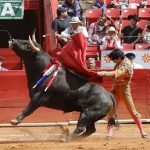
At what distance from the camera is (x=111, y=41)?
40.8 feet

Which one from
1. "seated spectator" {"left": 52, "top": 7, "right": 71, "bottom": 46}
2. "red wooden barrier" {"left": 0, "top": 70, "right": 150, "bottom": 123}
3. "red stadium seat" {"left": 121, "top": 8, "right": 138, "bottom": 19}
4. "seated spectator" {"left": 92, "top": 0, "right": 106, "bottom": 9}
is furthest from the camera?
"seated spectator" {"left": 92, "top": 0, "right": 106, "bottom": 9}

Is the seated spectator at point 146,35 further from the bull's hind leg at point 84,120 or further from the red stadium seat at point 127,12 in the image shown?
the bull's hind leg at point 84,120

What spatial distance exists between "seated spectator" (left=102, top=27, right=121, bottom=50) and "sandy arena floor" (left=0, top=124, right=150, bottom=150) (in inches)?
60.9

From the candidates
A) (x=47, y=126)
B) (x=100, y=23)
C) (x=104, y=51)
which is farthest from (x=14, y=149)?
(x=100, y=23)

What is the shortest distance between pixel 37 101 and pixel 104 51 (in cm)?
344

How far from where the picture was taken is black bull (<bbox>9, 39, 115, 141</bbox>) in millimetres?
9195

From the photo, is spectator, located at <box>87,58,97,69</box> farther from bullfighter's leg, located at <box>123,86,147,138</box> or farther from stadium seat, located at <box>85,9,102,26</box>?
stadium seat, located at <box>85,9,102,26</box>

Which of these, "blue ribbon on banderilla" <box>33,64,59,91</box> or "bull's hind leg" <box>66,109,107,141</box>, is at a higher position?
"blue ribbon on banderilla" <box>33,64,59,91</box>

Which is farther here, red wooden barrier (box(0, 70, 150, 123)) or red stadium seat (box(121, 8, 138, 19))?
red stadium seat (box(121, 8, 138, 19))

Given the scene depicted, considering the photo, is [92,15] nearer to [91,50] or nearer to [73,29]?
[91,50]

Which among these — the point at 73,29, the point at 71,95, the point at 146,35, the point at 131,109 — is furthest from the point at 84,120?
the point at 146,35

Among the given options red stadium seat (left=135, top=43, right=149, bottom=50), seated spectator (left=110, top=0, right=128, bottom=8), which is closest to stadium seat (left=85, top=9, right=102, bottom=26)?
seated spectator (left=110, top=0, right=128, bottom=8)

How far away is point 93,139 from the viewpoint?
31.8ft

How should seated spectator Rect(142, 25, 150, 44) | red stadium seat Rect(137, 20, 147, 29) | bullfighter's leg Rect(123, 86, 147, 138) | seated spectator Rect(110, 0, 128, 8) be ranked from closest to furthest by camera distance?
bullfighter's leg Rect(123, 86, 147, 138) < seated spectator Rect(142, 25, 150, 44) < red stadium seat Rect(137, 20, 147, 29) < seated spectator Rect(110, 0, 128, 8)
